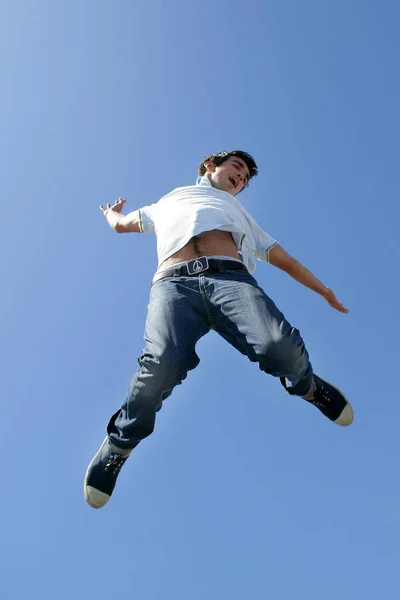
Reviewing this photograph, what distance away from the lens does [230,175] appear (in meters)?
6.26

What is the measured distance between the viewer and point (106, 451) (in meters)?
4.91

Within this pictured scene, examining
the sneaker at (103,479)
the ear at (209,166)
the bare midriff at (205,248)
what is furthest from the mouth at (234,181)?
the sneaker at (103,479)

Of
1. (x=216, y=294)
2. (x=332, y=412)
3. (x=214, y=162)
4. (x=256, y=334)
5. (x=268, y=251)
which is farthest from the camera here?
(x=214, y=162)

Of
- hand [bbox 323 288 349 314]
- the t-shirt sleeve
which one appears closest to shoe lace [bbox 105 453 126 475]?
the t-shirt sleeve

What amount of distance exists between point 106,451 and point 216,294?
169 cm

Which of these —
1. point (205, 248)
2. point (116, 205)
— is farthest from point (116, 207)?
point (205, 248)

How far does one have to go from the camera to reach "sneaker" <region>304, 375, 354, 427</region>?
5.07m

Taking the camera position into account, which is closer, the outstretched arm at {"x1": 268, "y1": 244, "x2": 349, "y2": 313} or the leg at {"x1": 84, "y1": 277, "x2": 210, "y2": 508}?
the leg at {"x1": 84, "y1": 277, "x2": 210, "y2": 508}

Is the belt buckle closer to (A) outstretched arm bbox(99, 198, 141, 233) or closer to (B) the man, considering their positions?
(B) the man

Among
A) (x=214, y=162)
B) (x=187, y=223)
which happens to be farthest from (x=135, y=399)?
(x=214, y=162)

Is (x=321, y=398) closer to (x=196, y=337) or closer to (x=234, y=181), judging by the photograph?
(x=196, y=337)

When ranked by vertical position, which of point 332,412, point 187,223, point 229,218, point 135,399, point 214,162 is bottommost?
point 135,399

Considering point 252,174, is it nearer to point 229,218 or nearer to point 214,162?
point 214,162

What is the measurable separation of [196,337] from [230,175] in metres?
2.41
